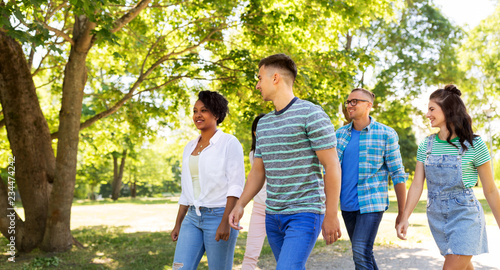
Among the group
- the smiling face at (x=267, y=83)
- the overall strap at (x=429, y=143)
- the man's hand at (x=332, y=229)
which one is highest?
the smiling face at (x=267, y=83)

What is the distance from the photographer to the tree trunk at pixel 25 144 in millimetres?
9156

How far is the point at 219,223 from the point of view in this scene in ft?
12.5

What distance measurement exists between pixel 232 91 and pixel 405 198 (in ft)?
24.9

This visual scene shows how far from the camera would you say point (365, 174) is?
4.38 metres

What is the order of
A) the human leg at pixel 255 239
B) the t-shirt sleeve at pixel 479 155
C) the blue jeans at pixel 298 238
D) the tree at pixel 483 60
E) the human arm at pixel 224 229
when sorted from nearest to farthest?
the blue jeans at pixel 298 238
the human arm at pixel 224 229
the t-shirt sleeve at pixel 479 155
the human leg at pixel 255 239
the tree at pixel 483 60

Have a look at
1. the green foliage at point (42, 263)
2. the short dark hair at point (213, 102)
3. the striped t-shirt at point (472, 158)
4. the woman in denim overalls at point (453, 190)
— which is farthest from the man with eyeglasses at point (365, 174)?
the green foliage at point (42, 263)

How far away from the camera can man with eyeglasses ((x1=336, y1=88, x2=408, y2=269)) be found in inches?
168

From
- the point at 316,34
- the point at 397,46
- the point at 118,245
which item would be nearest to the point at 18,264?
the point at 118,245

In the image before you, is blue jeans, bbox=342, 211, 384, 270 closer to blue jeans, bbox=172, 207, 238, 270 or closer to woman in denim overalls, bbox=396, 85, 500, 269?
woman in denim overalls, bbox=396, 85, 500, 269

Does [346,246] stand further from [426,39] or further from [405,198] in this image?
[426,39]

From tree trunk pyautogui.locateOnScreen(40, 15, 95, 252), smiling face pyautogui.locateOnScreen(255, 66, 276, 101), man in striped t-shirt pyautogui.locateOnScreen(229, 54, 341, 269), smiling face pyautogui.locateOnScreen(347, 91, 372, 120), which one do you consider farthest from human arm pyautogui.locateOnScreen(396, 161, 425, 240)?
tree trunk pyautogui.locateOnScreen(40, 15, 95, 252)

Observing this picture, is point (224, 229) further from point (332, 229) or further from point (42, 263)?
point (42, 263)

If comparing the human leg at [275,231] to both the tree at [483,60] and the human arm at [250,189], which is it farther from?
the tree at [483,60]

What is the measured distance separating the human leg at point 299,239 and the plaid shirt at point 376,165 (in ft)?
4.47
